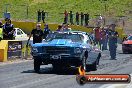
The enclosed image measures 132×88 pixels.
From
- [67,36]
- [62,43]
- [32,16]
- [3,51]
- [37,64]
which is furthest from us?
[32,16]

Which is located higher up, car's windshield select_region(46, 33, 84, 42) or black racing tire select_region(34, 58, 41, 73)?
car's windshield select_region(46, 33, 84, 42)

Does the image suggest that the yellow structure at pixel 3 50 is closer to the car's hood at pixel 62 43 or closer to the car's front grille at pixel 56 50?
the car's hood at pixel 62 43

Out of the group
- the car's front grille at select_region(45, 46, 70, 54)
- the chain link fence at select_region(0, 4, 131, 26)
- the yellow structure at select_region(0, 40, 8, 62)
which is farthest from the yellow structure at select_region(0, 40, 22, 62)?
the chain link fence at select_region(0, 4, 131, 26)

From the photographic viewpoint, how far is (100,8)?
67.5 meters

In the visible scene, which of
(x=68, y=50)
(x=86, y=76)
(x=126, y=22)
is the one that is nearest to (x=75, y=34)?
(x=68, y=50)

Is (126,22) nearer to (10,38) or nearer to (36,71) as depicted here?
(10,38)

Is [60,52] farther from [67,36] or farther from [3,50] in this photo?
[3,50]

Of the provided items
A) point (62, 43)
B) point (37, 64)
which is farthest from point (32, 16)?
point (62, 43)

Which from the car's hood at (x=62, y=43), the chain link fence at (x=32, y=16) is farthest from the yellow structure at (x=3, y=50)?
the chain link fence at (x=32, y=16)

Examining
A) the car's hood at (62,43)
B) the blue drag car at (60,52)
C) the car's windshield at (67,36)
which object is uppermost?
the car's windshield at (67,36)

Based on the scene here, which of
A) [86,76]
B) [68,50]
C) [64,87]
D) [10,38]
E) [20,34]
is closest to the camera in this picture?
[86,76]

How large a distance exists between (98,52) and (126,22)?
41539 millimetres

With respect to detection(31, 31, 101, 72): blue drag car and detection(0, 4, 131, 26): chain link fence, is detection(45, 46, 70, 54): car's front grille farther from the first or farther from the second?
detection(0, 4, 131, 26): chain link fence

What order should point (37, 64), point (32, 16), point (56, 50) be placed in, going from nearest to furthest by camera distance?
1. point (56, 50)
2. point (37, 64)
3. point (32, 16)
